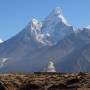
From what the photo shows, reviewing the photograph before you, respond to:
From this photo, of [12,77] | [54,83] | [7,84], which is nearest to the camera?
[54,83]

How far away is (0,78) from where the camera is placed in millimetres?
42000

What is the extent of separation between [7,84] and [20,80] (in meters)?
1.86

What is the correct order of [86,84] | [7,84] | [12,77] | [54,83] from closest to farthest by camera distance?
[86,84] < [54,83] < [7,84] < [12,77]

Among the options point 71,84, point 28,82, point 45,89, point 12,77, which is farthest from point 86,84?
point 12,77

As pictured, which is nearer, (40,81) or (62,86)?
(62,86)

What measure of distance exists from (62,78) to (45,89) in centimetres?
311

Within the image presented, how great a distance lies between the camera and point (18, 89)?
37.7 meters

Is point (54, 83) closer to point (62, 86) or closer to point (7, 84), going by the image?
point (62, 86)

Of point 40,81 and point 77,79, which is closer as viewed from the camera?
point 77,79

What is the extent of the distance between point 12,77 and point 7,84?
346 centimetres

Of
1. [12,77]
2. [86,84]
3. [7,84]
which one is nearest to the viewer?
[86,84]

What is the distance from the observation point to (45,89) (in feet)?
117

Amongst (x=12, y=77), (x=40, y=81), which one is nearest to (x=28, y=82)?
(x=40, y=81)

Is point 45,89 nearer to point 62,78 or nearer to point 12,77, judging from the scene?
point 62,78
